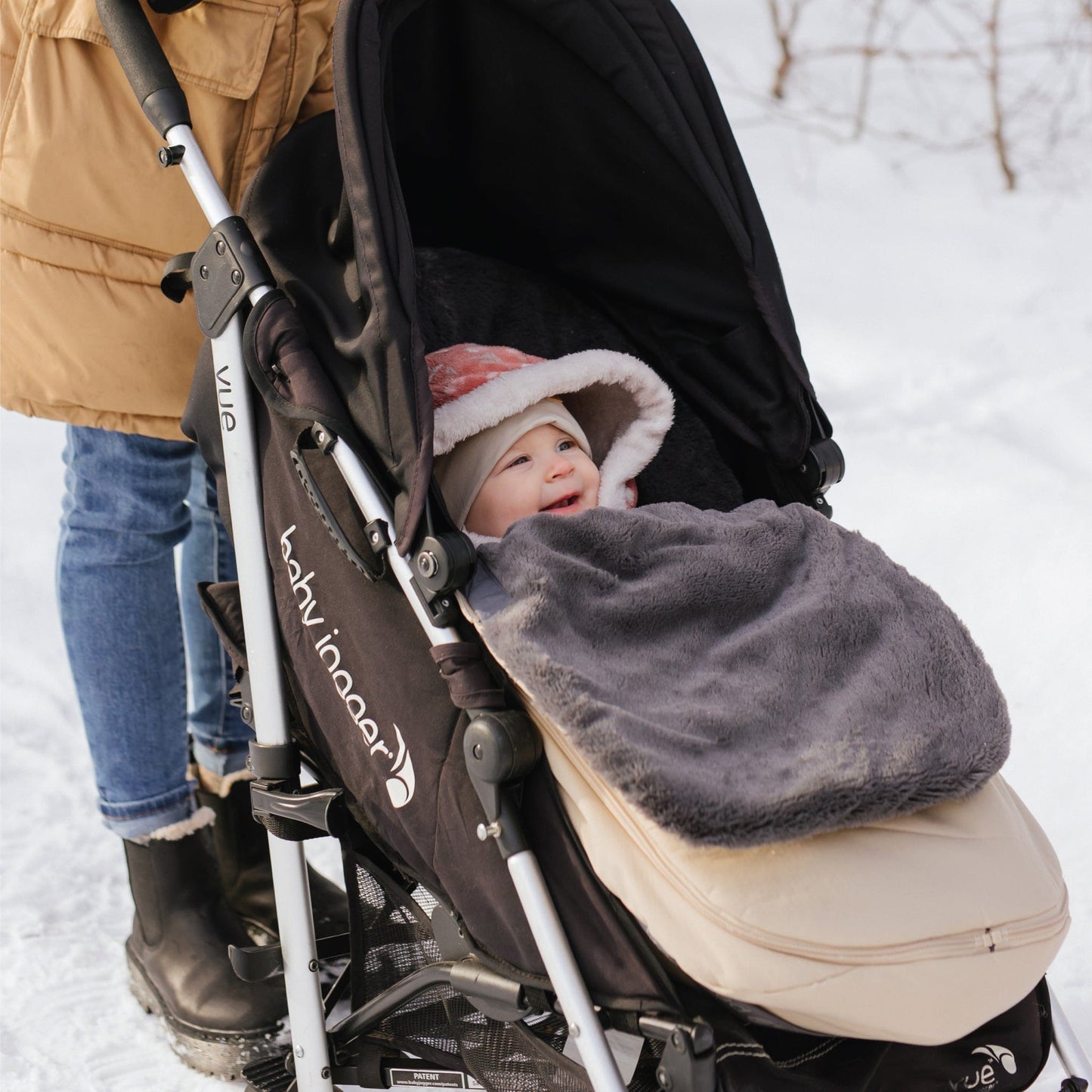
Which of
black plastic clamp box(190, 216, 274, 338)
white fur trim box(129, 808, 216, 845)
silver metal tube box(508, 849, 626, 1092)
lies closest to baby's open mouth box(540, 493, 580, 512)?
black plastic clamp box(190, 216, 274, 338)

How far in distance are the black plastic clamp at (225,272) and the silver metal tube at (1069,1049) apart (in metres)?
1.14

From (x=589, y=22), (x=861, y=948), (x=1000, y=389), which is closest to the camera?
(x=861, y=948)

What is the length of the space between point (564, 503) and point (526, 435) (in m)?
0.11

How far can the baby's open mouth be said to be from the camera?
166cm

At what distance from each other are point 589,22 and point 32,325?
31.7 inches

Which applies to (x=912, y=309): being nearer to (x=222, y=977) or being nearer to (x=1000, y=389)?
(x=1000, y=389)

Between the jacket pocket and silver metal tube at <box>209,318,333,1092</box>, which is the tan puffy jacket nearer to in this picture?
the jacket pocket

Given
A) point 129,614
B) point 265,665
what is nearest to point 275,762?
point 265,665

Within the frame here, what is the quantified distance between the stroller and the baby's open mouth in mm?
174

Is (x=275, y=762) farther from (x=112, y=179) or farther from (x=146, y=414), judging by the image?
(x=112, y=179)

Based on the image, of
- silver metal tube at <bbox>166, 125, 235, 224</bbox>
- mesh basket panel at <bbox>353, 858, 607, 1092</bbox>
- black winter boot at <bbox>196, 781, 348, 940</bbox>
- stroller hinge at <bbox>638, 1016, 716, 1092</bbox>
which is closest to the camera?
stroller hinge at <bbox>638, 1016, 716, 1092</bbox>

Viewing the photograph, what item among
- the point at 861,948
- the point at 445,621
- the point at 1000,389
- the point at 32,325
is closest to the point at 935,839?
the point at 861,948

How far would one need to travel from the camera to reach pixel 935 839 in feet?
3.71

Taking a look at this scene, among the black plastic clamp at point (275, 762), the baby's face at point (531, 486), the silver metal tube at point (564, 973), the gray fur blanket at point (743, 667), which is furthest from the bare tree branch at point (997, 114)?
the silver metal tube at point (564, 973)
